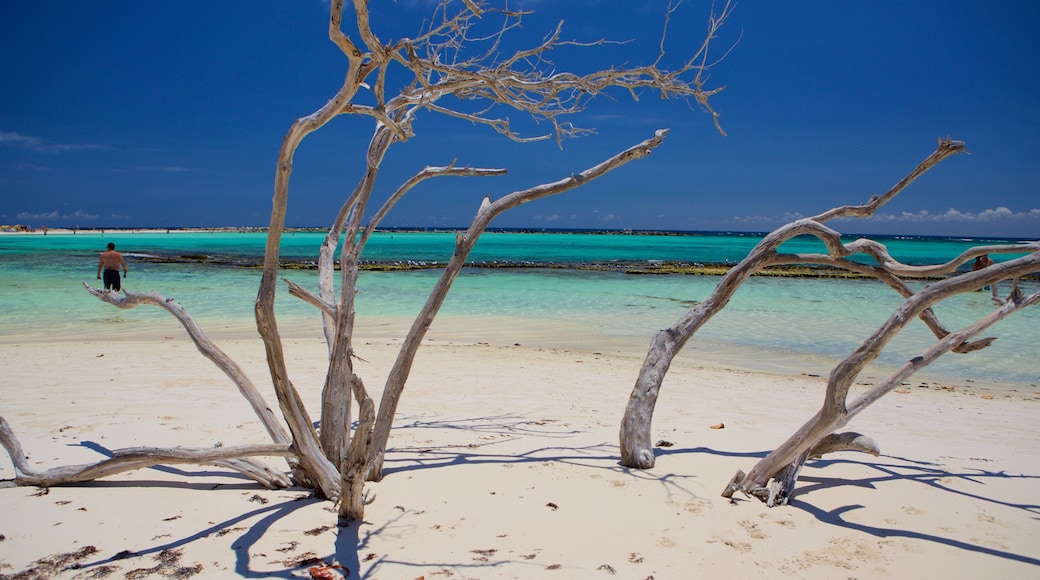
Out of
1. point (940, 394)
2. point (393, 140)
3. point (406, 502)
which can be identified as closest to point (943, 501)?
point (406, 502)

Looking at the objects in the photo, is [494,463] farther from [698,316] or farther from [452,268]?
[698,316]

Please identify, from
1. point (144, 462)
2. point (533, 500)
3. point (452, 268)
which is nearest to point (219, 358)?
point (144, 462)

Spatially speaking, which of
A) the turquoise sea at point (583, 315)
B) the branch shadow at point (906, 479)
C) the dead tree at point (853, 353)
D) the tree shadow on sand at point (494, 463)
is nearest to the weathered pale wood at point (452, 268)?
the tree shadow on sand at point (494, 463)

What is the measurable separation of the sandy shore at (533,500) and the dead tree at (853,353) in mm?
181

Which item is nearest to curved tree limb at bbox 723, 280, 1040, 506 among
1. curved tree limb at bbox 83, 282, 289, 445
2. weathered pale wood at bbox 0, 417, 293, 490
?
weathered pale wood at bbox 0, 417, 293, 490

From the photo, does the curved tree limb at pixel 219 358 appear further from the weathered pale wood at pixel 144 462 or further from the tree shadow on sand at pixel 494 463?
the tree shadow on sand at pixel 494 463

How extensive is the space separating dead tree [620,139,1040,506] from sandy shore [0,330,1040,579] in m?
0.18

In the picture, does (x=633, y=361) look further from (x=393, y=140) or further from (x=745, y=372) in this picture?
(x=393, y=140)

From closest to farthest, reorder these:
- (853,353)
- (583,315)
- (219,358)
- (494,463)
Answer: (853,353)
(219,358)
(494,463)
(583,315)

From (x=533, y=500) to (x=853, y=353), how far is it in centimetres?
183

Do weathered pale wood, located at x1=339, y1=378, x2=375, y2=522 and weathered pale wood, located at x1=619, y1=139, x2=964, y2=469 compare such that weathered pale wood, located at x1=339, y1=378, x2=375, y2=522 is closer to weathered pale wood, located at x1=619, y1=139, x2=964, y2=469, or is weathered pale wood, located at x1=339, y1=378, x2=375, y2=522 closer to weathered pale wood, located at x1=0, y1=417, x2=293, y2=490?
weathered pale wood, located at x1=0, y1=417, x2=293, y2=490

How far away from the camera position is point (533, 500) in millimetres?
3252

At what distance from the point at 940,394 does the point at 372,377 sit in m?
6.65

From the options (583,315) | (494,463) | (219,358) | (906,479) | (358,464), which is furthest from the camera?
(583,315)
